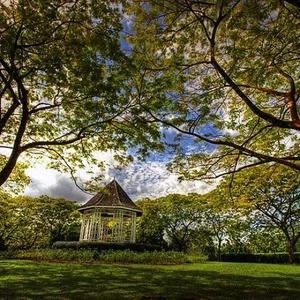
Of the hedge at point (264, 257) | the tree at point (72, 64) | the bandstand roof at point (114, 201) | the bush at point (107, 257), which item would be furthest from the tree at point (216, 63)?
the hedge at point (264, 257)

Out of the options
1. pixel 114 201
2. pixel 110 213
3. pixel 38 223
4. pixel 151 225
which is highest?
pixel 114 201

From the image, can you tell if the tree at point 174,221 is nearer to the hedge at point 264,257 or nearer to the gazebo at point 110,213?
the hedge at point 264,257

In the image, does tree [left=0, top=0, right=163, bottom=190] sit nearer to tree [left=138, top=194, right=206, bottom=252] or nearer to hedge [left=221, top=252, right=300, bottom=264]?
tree [left=138, top=194, right=206, bottom=252]

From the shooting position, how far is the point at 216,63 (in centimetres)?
639

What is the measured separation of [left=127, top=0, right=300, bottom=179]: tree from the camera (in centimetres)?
590

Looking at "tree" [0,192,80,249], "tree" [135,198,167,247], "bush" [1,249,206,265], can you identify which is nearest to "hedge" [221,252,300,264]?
"tree" [135,198,167,247]

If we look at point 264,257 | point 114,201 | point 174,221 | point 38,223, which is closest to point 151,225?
point 174,221

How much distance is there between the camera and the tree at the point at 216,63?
5902 mm

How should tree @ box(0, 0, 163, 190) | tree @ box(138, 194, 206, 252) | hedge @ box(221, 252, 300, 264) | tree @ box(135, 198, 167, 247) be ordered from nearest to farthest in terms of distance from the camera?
tree @ box(0, 0, 163, 190) → hedge @ box(221, 252, 300, 264) → tree @ box(138, 194, 206, 252) → tree @ box(135, 198, 167, 247)

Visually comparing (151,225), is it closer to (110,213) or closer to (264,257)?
(110,213)

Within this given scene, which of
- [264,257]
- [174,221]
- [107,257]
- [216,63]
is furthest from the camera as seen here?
[174,221]

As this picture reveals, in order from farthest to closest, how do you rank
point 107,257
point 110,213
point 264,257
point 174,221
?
point 174,221, point 264,257, point 110,213, point 107,257

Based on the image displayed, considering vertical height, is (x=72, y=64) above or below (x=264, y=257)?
above

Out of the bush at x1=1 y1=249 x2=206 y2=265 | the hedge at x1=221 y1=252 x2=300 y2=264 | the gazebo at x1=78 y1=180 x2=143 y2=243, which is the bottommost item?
the bush at x1=1 y1=249 x2=206 y2=265
